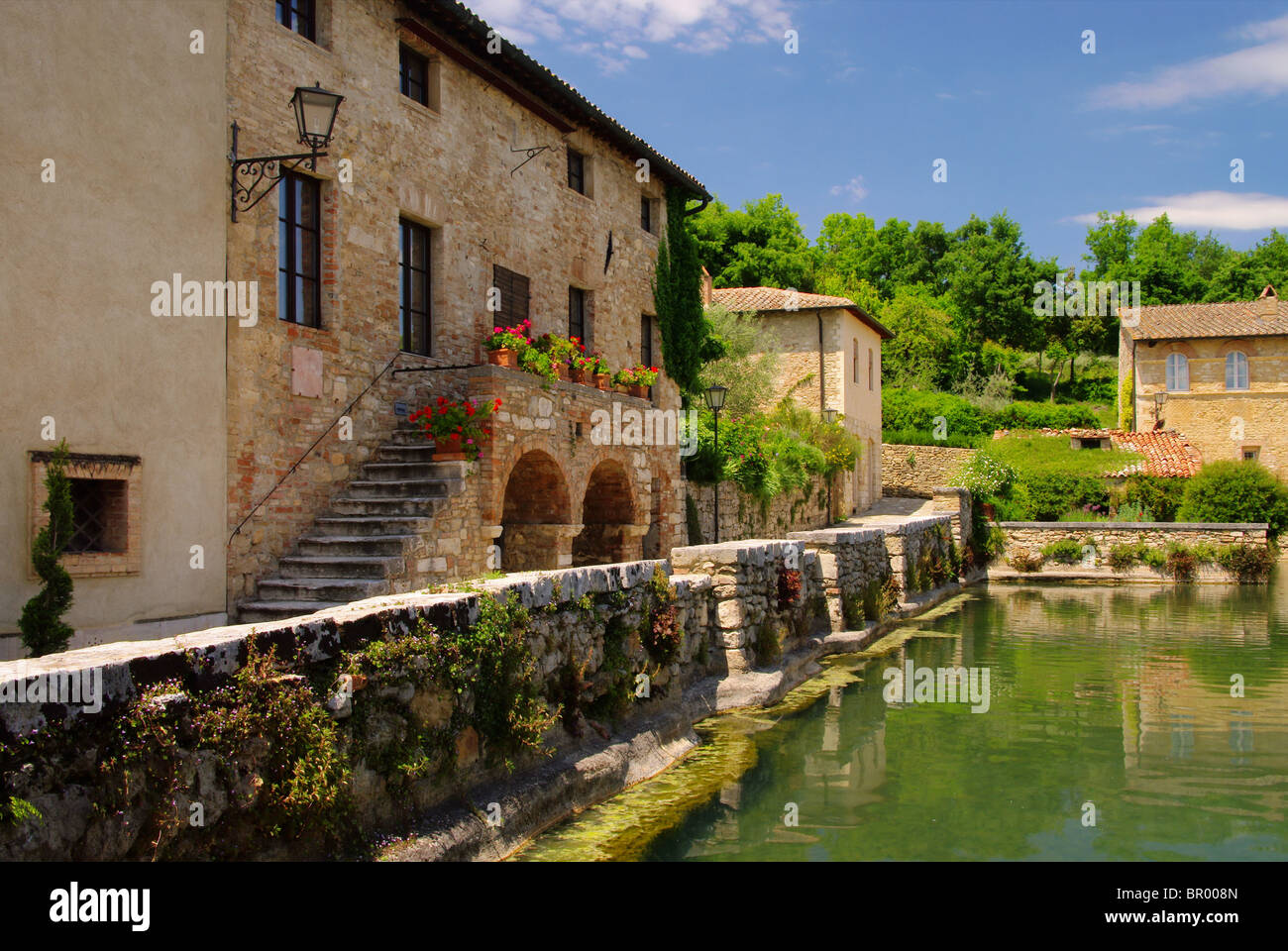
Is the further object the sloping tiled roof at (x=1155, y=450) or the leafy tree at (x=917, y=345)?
the leafy tree at (x=917, y=345)

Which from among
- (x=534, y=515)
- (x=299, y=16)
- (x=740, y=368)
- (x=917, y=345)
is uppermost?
(x=917, y=345)

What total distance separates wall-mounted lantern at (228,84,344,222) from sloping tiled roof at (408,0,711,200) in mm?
3153

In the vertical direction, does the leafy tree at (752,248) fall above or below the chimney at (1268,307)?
above

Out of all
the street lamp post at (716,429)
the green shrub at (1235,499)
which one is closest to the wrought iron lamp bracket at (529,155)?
the street lamp post at (716,429)

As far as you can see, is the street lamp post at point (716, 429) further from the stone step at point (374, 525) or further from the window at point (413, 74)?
the stone step at point (374, 525)

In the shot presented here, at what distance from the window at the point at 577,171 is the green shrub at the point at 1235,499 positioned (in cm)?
2100

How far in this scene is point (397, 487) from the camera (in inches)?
439

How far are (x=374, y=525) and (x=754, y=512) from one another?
1217cm

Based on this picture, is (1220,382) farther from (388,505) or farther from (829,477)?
(388,505)

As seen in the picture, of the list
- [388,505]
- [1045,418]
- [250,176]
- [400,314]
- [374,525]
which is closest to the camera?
[250,176]

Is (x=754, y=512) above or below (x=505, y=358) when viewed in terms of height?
below

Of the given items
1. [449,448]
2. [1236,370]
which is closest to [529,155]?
[449,448]

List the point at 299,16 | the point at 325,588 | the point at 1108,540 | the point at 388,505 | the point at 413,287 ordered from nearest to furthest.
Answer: the point at 325,588 < the point at 388,505 < the point at 299,16 < the point at 413,287 < the point at 1108,540

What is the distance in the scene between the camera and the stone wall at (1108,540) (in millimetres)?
25406
